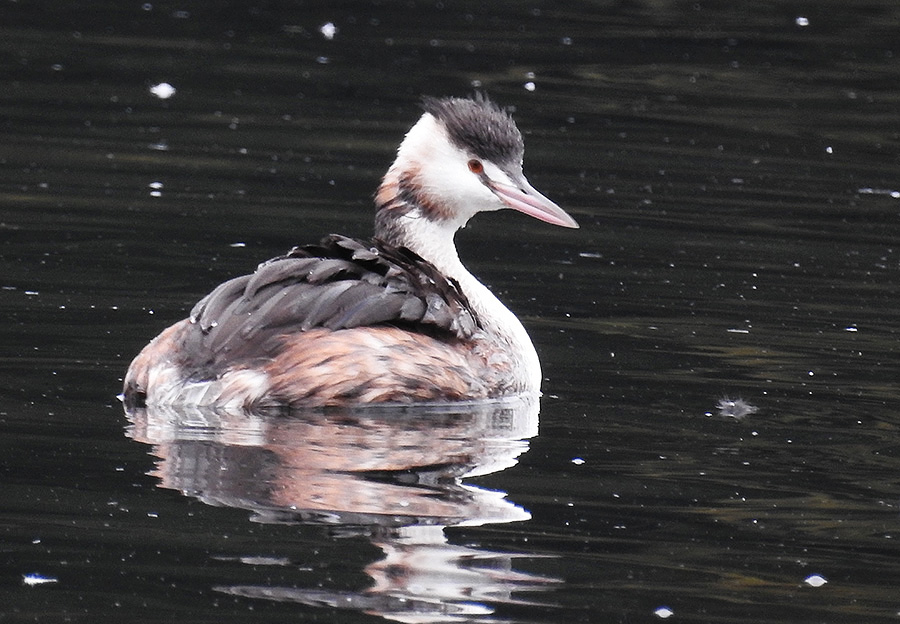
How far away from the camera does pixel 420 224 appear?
8.35 m

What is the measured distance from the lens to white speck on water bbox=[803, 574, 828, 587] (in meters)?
5.61

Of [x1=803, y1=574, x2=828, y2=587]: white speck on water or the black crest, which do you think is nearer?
[x1=803, y1=574, x2=828, y2=587]: white speck on water

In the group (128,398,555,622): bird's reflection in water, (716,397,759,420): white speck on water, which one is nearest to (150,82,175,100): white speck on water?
(128,398,555,622): bird's reflection in water

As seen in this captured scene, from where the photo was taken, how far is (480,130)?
8.27 m

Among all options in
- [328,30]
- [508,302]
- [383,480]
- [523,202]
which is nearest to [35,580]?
[383,480]

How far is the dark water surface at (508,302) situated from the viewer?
18.3 feet

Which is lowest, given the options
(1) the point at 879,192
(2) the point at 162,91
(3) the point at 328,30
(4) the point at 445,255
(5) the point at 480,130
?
(4) the point at 445,255

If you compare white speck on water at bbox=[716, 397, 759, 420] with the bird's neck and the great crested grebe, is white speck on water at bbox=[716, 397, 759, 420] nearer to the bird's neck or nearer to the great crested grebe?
the great crested grebe

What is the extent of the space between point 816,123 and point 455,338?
7.27 m

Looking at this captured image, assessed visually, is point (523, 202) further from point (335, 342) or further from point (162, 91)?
point (162, 91)

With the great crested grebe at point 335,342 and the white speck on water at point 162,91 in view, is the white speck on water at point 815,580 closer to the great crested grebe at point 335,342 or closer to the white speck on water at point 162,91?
the great crested grebe at point 335,342

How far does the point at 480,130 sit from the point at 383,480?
2.35m

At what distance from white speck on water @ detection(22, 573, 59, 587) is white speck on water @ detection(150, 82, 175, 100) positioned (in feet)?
29.3

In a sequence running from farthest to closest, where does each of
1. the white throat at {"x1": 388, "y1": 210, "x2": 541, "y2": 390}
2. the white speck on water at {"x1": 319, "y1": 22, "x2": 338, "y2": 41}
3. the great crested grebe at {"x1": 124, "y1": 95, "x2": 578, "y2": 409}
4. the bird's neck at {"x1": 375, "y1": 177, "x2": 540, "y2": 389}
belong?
1. the white speck on water at {"x1": 319, "y1": 22, "x2": 338, "y2": 41}
2. the bird's neck at {"x1": 375, "y1": 177, "x2": 540, "y2": 389}
3. the white throat at {"x1": 388, "y1": 210, "x2": 541, "y2": 390}
4. the great crested grebe at {"x1": 124, "y1": 95, "x2": 578, "y2": 409}
